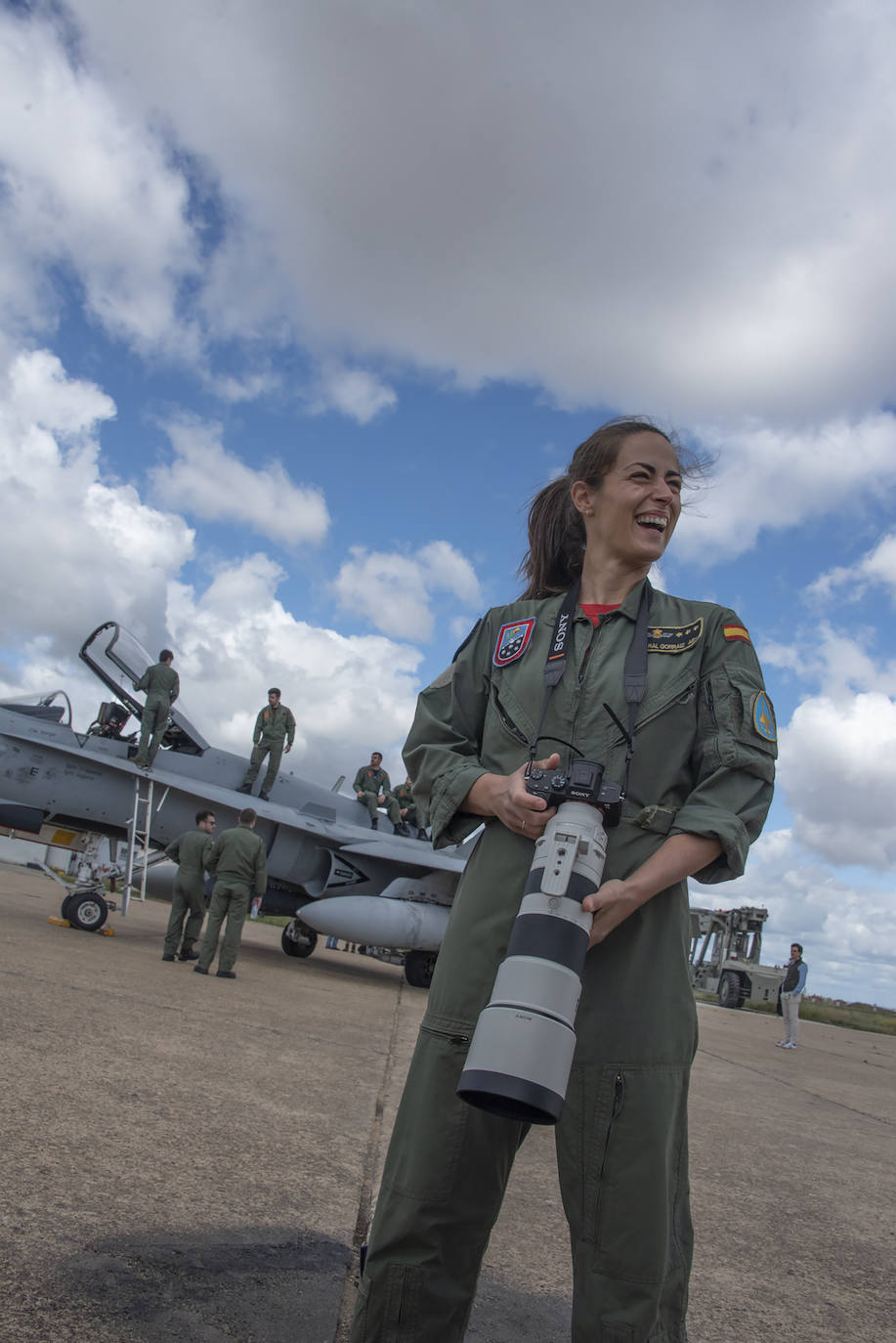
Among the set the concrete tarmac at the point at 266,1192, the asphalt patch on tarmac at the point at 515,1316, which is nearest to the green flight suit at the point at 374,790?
the concrete tarmac at the point at 266,1192

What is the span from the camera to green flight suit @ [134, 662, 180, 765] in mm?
10461

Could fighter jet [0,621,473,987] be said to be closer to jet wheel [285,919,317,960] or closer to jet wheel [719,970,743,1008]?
jet wheel [285,919,317,960]

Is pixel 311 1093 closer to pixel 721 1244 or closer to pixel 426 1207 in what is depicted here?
pixel 721 1244

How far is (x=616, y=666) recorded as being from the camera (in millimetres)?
1618

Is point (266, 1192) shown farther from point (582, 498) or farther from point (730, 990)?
point (730, 990)

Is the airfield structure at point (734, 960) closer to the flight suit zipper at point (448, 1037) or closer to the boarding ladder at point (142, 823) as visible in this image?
the boarding ladder at point (142, 823)

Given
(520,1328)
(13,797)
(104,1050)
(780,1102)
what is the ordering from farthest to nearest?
(13,797) → (780,1102) → (104,1050) → (520,1328)

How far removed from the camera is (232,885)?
837 centimetres

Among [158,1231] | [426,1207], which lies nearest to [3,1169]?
[158,1231]

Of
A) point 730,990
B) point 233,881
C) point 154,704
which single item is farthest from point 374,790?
point 730,990

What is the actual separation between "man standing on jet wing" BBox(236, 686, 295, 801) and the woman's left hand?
1041 cm

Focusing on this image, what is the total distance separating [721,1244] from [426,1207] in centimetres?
203

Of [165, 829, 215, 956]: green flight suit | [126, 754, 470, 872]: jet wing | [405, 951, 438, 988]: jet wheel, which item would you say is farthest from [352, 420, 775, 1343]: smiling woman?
[405, 951, 438, 988]: jet wheel

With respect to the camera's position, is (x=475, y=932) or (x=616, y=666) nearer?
(x=475, y=932)
